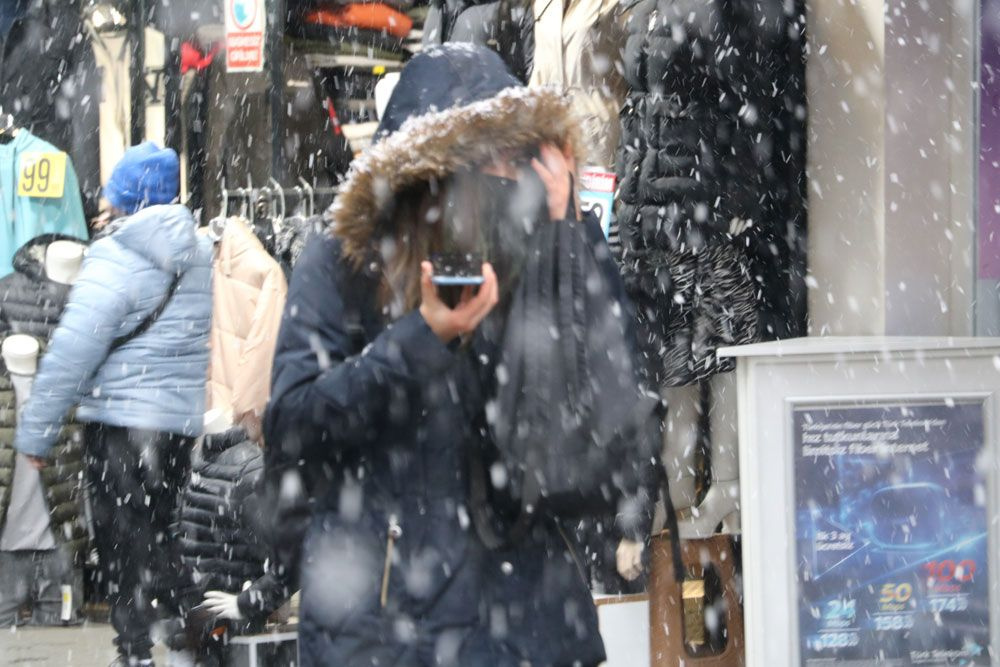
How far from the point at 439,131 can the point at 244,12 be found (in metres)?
6.07

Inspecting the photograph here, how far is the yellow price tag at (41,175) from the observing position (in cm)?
842

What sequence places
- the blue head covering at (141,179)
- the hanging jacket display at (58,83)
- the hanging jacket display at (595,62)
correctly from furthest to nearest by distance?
the hanging jacket display at (58,83), the blue head covering at (141,179), the hanging jacket display at (595,62)

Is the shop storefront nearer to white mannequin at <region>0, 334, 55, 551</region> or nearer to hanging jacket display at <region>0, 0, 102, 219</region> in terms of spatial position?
white mannequin at <region>0, 334, 55, 551</region>

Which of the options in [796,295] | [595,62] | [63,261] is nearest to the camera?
[796,295]

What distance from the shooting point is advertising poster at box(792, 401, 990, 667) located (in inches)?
175

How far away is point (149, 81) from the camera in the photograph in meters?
9.27

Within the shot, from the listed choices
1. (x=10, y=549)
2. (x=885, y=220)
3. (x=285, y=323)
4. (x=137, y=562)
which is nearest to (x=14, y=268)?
(x=10, y=549)

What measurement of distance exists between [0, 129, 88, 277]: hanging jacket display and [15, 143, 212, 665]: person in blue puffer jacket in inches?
92.9

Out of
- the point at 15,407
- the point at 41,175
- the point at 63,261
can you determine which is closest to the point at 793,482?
the point at 63,261

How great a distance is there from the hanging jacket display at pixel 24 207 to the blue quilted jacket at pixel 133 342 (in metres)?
2.36

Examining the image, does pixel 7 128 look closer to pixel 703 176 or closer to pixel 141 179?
pixel 141 179

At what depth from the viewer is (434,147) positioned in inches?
111

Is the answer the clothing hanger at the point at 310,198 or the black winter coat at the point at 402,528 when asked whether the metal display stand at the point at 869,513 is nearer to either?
the black winter coat at the point at 402,528

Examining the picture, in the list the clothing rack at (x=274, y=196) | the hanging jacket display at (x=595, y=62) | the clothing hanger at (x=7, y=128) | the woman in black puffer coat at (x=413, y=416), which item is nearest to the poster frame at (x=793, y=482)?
the hanging jacket display at (x=595, y=62)
